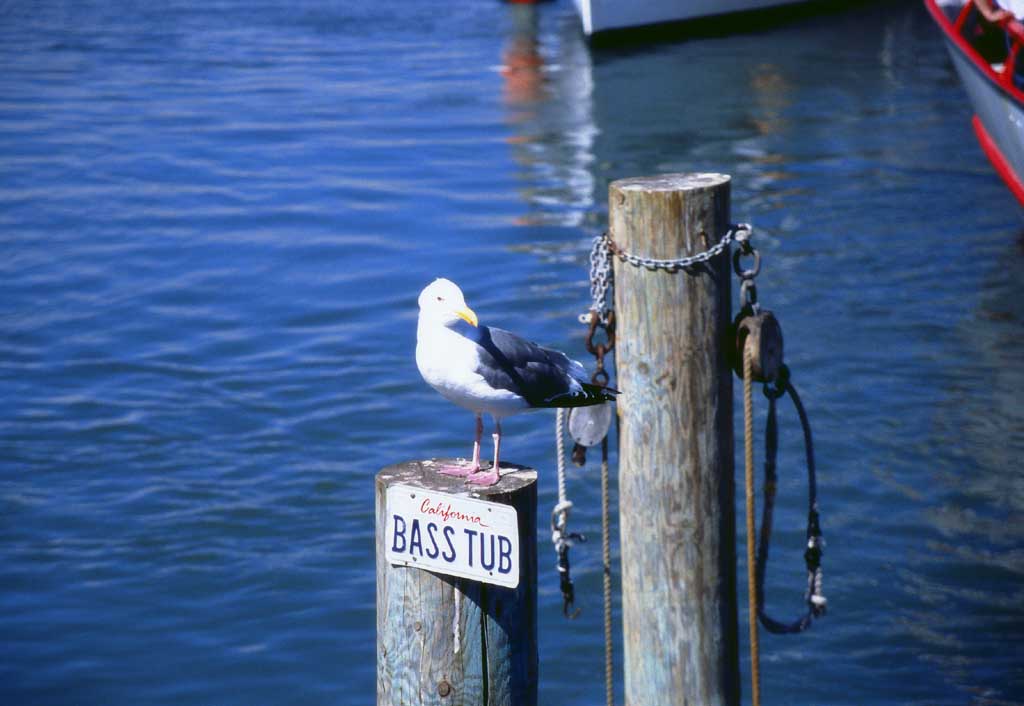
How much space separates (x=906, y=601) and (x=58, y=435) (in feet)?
15.8

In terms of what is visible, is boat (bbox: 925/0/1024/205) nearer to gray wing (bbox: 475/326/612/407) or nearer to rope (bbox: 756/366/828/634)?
rope (bbox: 756/366/828/634)

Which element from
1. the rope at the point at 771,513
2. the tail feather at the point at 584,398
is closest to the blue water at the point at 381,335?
the rope at the point at 771,513

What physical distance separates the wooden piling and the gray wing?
1.09ft

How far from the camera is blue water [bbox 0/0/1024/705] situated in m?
6.16

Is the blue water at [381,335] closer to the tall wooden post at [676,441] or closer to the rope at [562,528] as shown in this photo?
the rope at [562,528]

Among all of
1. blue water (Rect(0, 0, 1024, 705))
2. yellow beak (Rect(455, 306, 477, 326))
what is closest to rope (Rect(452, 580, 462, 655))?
yellow beak (Rect(455, 306, 477, 326))

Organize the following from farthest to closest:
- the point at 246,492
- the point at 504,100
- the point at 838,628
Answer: the point at 504,100 < the point at 246,492 < the point at 838,628

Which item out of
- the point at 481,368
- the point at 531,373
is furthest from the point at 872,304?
the point at 481,368

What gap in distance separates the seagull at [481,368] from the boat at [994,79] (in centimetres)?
777

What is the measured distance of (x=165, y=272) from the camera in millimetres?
11258

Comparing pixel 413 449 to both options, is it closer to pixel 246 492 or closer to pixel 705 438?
pixel 246 492

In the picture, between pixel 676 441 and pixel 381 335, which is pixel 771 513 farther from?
Answer: pixel 381 335

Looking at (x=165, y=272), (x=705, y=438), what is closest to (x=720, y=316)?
(x=705, y=438)

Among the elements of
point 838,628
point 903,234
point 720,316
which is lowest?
point 838,628
